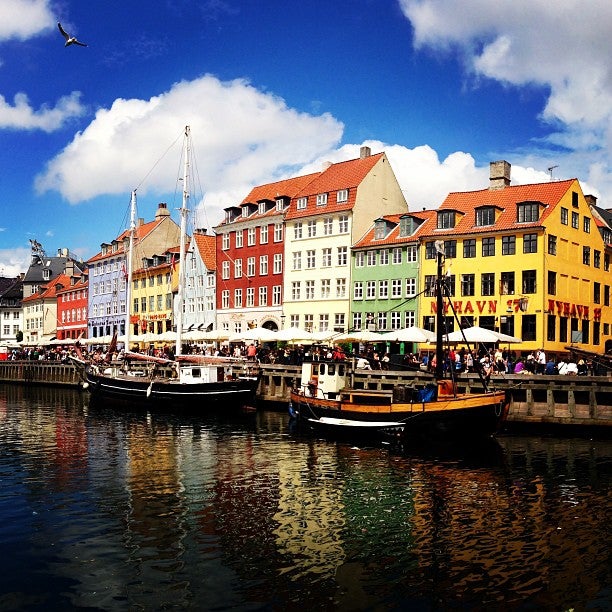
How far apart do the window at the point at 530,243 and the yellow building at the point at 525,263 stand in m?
0.07

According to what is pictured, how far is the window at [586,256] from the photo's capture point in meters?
62.9

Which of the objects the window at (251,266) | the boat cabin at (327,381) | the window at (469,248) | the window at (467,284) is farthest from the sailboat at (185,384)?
the window at (251,266)

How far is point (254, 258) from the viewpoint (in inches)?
3118

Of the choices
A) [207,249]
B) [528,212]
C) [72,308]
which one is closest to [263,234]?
[207,249]

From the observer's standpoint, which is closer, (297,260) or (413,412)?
(413,412)

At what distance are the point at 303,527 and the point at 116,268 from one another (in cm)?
8933

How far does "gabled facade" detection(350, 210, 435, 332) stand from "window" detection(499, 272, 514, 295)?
7928mm

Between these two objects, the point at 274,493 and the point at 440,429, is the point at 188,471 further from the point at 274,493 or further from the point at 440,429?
the point at 440,429

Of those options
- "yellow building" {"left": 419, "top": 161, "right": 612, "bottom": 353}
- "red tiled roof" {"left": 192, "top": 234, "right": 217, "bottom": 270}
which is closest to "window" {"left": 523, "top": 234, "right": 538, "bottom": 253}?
"yellow building" {"left": 419, "top": 161, "right": 612, "bottom": 353}

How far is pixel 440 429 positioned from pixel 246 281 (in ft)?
159

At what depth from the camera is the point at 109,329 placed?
344 feet

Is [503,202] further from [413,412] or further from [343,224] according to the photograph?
[413,412]

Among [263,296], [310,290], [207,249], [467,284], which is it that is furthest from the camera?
[207,249]

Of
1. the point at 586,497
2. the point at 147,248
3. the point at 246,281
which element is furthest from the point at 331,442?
the point at 147,248
